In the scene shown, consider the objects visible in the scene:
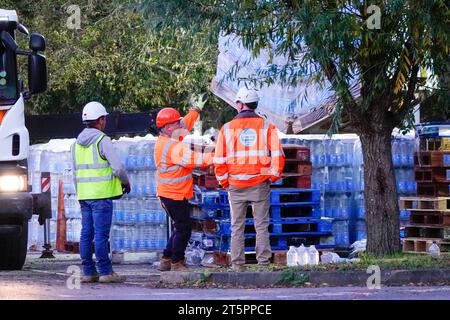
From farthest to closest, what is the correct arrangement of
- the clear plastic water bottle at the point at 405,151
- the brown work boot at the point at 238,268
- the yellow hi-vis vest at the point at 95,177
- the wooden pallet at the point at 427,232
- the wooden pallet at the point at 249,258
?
the clear plastic water bottle at the point at 405,151, the wooden pallet at the point at 427,232, the wooden pallet at the point at 249,258, the yellow hi-vis vest at the point at 95,177, the brown work boot at the point at 238,268

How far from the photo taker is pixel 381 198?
51.5 ft

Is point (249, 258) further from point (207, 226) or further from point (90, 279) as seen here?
point (90, 279)

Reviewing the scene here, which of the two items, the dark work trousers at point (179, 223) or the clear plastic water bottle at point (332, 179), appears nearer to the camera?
the dark work trousers at point (179, 223)

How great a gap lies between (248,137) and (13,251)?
4.28 m

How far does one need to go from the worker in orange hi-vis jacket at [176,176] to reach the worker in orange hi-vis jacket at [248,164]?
0.68 meters

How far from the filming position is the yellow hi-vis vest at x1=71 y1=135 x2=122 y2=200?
1476 centimetres

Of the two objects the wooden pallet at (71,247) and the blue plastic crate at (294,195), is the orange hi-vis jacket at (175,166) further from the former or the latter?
the wooden pallet at (71,247)

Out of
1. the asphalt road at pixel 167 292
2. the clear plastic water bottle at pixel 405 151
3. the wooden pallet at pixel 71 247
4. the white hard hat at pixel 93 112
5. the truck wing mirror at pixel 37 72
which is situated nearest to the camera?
the asphalt road at pixel 167 292

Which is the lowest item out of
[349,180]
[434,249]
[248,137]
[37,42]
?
[434,249]

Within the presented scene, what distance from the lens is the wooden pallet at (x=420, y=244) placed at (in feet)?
60.6

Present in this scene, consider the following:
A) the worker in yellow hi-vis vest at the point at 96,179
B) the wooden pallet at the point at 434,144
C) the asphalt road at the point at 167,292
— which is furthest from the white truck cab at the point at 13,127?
the wooden pallet at the point at 434,144

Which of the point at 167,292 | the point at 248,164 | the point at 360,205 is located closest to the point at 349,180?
the point at 360,205

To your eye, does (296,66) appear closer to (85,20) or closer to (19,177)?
(19,177)

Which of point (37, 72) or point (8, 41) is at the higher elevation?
point (8, 41)
